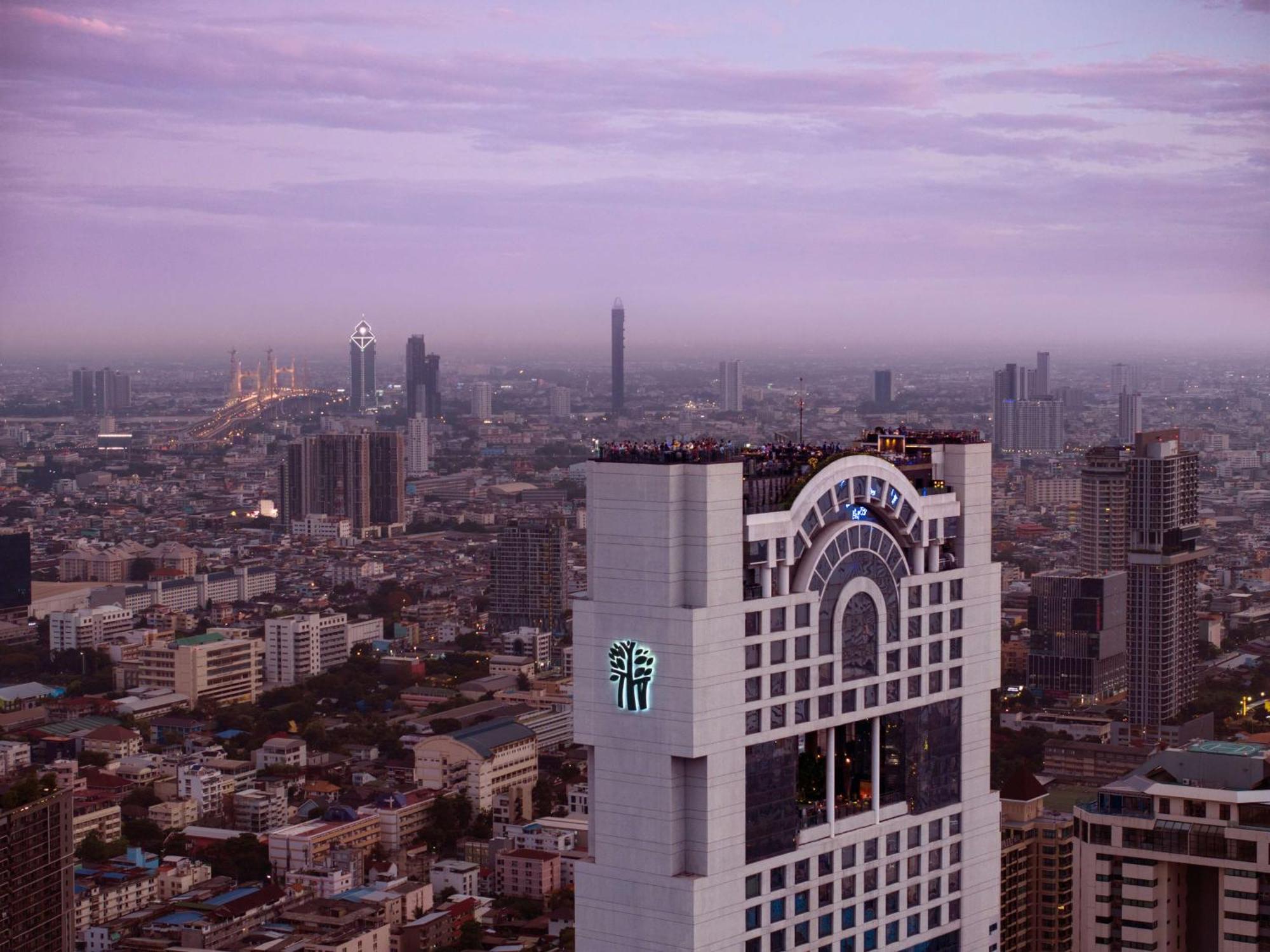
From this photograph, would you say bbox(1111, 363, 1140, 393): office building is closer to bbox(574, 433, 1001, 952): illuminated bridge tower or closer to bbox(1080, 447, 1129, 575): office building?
bbox(1080, 447, 1129, 575): office building

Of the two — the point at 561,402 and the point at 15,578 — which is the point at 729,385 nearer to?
the point at 561,402

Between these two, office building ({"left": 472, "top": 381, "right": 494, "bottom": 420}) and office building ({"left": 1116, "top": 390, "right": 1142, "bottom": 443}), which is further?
office building ({"left": 472, "top": 381, "right": 494, "bottom": 420})

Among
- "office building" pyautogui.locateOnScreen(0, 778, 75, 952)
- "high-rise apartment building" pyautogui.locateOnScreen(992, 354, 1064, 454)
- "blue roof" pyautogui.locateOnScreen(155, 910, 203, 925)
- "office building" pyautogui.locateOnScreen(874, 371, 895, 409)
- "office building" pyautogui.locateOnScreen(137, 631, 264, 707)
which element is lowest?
"blue roof" pyautogui.locateOnScreen(155, 910, 203, 925)

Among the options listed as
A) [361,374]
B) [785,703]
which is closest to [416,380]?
[361,374]

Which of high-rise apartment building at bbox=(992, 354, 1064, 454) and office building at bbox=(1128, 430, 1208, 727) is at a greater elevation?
high-rise apartment building at bbox=(992, 354, 1064, 454)

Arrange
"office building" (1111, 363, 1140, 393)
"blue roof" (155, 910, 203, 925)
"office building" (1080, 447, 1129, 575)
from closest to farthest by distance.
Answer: "blue roof" (155, 910, 203, 925) → "office building" (1080, 447, 1129, 575) → "office building" (1111, 363, 1140, 393)

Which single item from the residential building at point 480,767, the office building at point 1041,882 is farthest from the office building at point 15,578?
the office building at point 1041,882

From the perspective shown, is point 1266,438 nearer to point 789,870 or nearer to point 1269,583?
point 1269,583

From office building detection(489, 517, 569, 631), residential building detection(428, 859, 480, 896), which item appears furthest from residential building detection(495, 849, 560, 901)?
office building detection(489, 517, 569, 631)
